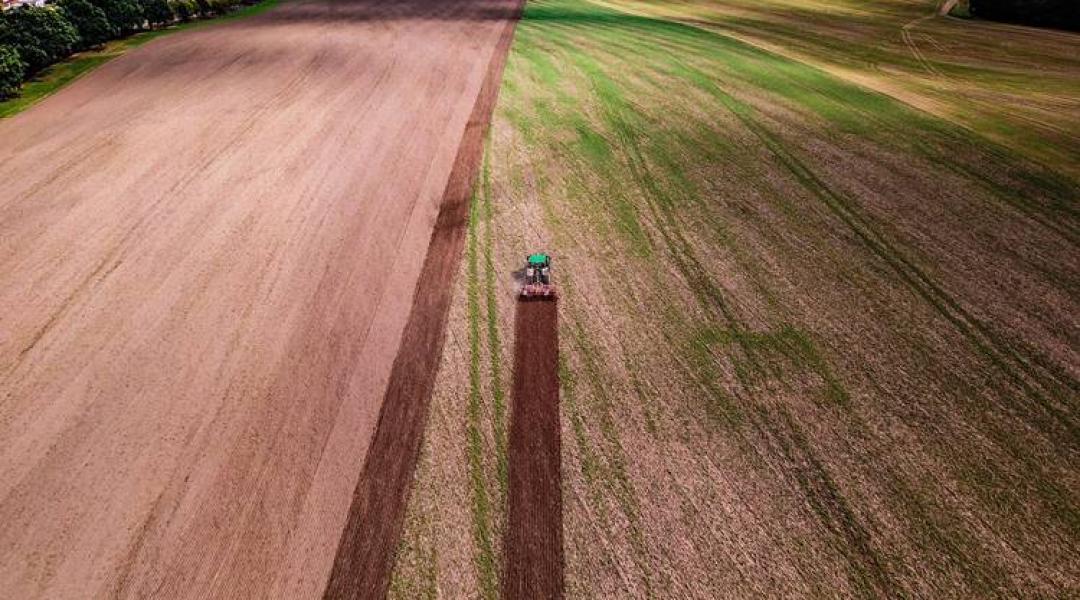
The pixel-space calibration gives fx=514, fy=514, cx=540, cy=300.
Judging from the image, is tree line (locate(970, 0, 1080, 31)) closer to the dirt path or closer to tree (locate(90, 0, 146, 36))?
the dirt path

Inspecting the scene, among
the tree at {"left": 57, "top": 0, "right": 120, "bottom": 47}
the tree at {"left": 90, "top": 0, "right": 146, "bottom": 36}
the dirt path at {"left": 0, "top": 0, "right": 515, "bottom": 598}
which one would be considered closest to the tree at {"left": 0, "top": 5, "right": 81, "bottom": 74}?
the tree at {"left": 57, "top": 0, "right": 120, "bottom": 47}

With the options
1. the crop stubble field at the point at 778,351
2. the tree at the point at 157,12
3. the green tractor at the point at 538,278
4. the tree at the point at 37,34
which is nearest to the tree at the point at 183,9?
the tree at the point at 157,12

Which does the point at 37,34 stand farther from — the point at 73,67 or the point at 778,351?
the point at 778,351

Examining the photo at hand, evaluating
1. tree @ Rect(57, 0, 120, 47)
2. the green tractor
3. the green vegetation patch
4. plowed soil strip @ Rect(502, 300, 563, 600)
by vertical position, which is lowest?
plowed soil strip @ Rect(502, 300, 563, 600)

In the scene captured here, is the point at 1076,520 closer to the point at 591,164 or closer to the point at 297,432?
the point at 297,432

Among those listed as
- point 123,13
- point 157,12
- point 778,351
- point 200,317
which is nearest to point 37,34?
point 123,13
